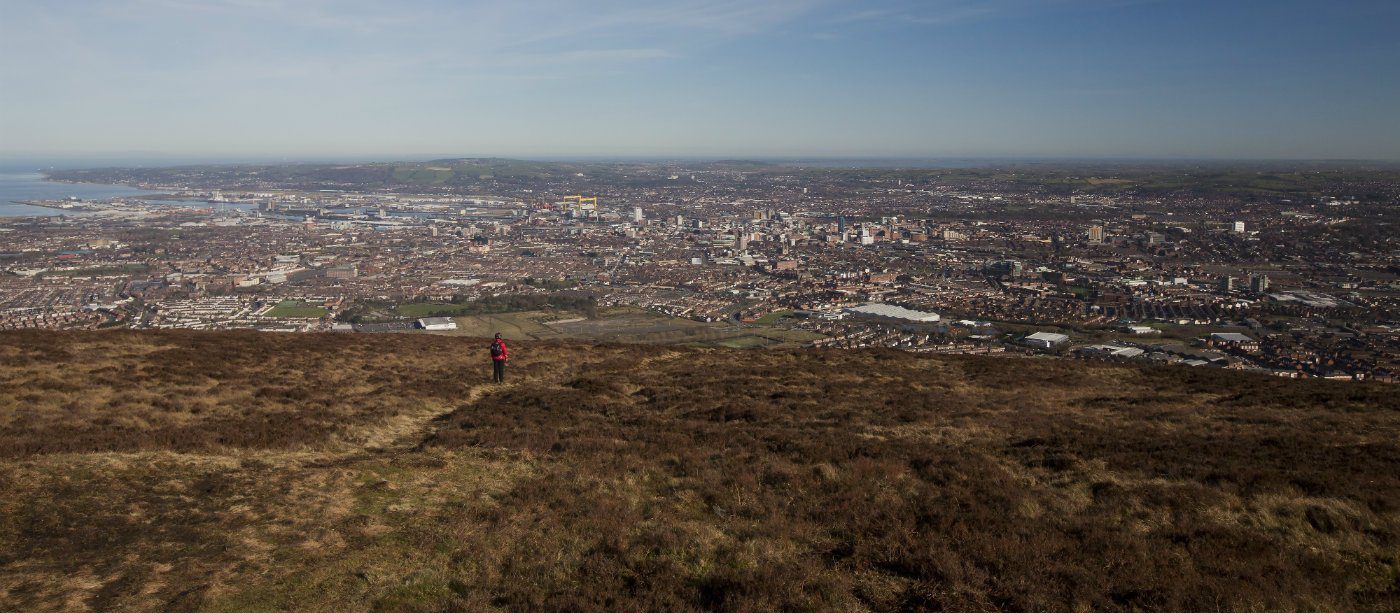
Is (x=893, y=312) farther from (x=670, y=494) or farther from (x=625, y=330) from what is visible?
(x=670, y=494)

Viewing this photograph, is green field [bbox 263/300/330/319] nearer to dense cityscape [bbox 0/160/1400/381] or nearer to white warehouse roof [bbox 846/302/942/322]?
dense cityscape [bbox 0/160/1400/381]

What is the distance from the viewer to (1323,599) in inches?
259

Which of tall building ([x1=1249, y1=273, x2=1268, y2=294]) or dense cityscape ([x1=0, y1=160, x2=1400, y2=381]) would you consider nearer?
dense cityscape ([x1=0, y1=160, x2=1400, y2=381])

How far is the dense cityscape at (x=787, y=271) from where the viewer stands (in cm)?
3556

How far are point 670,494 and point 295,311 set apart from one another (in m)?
37.2

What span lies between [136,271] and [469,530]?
5645cm

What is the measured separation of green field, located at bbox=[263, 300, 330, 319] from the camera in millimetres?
38594

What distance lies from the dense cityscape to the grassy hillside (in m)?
17.2

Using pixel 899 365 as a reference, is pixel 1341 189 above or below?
above

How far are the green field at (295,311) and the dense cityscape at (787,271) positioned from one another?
0.33 metres

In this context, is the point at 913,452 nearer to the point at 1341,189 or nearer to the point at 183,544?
the point at 183,544

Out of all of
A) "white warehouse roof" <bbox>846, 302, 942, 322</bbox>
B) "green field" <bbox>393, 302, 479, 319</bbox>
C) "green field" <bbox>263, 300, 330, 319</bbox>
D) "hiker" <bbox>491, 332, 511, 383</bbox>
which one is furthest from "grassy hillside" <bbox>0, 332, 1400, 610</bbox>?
"white warehouse roof" <bbox>846, 302, 942, 322</bbox>

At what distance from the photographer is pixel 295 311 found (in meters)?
39.9

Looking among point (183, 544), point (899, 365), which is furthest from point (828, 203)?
point (183, 544)
